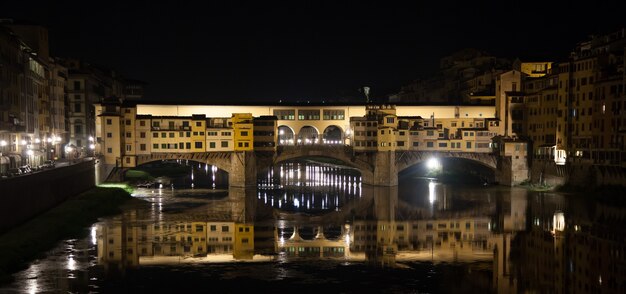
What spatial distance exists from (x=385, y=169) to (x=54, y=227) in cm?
3037

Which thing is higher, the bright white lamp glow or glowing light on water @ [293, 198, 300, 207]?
the bright white lamp glow

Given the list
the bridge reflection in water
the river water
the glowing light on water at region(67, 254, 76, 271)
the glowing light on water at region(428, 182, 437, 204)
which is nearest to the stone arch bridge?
the glowing light on water at region(428, 182, 437, 204)

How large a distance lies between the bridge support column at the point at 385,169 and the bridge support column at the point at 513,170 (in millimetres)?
8660

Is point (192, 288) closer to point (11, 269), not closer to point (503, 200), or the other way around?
point (11, 269)

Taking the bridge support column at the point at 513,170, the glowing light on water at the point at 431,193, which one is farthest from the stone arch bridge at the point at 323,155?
the glowing light on water at the point at 431,193

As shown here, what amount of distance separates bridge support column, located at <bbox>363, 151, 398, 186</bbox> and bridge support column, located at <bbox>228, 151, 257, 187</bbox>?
32.9ft

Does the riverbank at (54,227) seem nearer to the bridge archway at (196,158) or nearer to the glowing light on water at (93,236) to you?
the glowing light on water at (93,236)

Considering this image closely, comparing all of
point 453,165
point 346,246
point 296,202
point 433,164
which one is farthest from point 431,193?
point 346,246

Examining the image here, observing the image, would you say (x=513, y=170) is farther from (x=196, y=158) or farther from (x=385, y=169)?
(x=196, y=158)

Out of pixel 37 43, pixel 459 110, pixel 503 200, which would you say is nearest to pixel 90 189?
pixel 37 43

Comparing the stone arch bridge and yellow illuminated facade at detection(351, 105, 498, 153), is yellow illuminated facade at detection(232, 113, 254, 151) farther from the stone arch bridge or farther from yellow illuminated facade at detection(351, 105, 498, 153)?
yellow illuminated facade at detection(351, 105, 498, 153)

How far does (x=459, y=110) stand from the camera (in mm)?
57844

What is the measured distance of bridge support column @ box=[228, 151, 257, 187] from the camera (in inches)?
2003

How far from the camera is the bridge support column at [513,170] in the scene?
51094 mm
